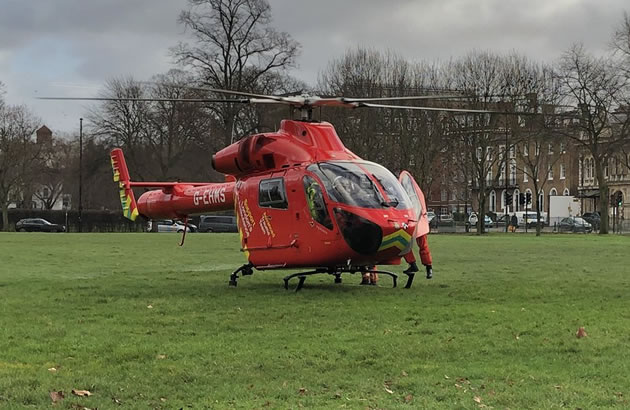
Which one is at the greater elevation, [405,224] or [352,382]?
[405,224]

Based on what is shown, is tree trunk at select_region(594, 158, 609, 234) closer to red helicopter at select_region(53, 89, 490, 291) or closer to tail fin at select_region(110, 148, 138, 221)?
tail fin at select_region(110, 148, 138, 221)

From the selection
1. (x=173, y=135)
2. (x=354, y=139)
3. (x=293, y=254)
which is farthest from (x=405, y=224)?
(x=173, y=135)

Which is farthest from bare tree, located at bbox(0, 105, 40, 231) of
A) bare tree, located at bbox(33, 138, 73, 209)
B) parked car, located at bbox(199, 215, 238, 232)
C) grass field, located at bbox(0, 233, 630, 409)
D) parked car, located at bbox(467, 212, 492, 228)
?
grass field, located at bbox(0, 233, 630, 409)

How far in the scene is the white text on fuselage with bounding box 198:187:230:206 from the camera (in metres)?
19.2

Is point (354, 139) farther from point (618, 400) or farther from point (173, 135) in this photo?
point (618, 400)

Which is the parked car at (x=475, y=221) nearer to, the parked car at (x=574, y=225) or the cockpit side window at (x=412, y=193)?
the parked car at (x=574, y=225)

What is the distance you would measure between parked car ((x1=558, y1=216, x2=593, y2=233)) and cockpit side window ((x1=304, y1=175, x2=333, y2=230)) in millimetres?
60619

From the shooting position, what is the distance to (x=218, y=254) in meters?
32.0

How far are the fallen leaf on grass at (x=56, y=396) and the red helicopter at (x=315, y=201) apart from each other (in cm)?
785

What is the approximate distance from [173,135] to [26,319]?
5865 centimetres

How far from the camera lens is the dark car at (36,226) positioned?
76.5 m

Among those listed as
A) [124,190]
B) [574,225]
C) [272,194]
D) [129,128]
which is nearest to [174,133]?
[129,128]

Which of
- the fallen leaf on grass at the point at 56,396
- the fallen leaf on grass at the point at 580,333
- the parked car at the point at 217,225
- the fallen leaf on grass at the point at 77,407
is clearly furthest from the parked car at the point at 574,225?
the fallen leaf on grass at the point at 77,407

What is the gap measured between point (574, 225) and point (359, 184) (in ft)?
200
